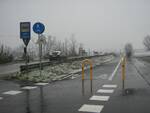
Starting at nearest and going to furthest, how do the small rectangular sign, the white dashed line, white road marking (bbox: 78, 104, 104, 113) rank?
white road marking (bbox: 78, 104, 104, 113), the white dashed line, the small rectangular sign

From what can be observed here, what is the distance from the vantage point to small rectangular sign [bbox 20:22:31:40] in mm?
16688

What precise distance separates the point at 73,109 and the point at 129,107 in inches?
66.2

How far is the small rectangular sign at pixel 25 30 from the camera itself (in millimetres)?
16688

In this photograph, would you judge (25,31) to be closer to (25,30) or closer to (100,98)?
(25,30)

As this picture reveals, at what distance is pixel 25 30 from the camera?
1678cm

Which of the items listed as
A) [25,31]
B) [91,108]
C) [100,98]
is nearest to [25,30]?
[25,31]

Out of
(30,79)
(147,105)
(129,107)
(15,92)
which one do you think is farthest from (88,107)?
(30,79)

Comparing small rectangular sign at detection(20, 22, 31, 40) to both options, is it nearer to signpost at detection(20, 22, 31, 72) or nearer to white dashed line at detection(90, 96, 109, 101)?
signpost at detection(20, 22, 31, 72)

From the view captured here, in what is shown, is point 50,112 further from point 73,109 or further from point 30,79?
point 30,79

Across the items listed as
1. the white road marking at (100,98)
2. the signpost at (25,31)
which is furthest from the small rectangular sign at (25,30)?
the white road marking at (100,98)

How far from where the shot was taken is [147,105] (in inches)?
321

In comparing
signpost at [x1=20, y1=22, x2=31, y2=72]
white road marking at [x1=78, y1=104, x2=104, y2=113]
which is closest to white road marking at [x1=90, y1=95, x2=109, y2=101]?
white road marking at [x1=78, y1=104, x2=104, y2=113]

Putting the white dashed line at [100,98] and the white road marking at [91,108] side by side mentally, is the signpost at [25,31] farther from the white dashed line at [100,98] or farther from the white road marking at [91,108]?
the white road marking at [91,108]

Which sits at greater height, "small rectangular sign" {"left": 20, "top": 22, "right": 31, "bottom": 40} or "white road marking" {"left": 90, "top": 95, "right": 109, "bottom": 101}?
"small rectangular sign" {"left": 20, "top": 22, "right": 31, "bottom": 40}
